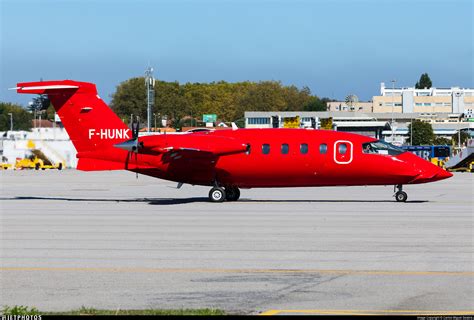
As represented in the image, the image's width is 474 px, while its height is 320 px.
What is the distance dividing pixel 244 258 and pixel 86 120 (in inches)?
737

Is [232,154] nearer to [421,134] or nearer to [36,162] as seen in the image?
[36,162]

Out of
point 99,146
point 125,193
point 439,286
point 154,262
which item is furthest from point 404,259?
point 125,193

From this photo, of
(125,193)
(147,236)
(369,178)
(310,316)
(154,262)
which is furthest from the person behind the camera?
(125,193)

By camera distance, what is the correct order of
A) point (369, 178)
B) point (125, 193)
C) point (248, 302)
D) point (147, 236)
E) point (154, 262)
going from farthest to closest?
point (125, 193) < point (369, 178) < point (147, 236) < point (154, 262) < point (248, 302)

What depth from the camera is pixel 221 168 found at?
113 feet

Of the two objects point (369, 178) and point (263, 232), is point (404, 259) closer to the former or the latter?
point (263, 232)

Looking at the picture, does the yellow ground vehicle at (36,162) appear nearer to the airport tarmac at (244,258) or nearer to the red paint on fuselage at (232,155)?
the red paint on fuselage at (232,155)

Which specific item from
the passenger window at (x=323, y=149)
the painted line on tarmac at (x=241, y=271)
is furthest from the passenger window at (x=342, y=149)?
the painted line on tarmac at (x=241, y=271)

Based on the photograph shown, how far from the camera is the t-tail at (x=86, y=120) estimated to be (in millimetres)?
34875

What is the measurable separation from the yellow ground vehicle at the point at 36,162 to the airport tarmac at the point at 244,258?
64.0 metres

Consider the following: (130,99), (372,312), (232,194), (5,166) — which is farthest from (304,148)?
(130,99)

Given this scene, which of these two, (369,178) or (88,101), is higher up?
(88,101)

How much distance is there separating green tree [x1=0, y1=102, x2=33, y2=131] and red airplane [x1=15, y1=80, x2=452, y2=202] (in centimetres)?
12157

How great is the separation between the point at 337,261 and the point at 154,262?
3323 millimetres
